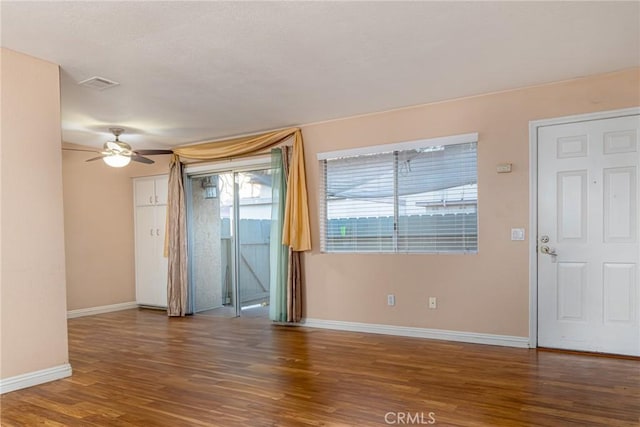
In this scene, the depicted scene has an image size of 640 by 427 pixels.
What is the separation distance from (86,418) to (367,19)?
3.14m

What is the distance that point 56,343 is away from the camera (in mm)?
3277

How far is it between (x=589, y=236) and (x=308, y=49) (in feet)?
9.97

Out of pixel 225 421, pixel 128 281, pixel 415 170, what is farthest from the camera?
pixel 128 281

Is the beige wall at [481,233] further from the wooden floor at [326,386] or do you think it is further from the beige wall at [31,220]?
the beige wall at [31,220]

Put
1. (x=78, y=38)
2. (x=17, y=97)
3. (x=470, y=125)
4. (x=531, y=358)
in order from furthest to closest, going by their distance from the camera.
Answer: (x=470, y=125) < (x=531, y=358) < (x=17, y=97) < (x=78, y=38)

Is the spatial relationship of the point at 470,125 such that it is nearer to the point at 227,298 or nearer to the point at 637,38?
the point at 637,38

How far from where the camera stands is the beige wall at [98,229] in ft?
20.2

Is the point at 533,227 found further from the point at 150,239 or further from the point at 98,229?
the point at 98,229

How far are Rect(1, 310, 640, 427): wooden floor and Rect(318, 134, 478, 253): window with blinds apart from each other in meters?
1.10

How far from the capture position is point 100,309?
6.45 m

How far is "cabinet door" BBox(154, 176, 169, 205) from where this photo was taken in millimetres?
6617

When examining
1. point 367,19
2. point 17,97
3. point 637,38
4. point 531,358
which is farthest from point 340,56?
point 531,358

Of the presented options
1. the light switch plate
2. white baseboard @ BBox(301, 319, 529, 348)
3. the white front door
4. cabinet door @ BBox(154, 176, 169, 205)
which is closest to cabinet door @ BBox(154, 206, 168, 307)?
cabinet door @ BBox(154, 176, 169, 205)

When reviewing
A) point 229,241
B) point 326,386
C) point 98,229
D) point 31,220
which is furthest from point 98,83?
point 98,229
